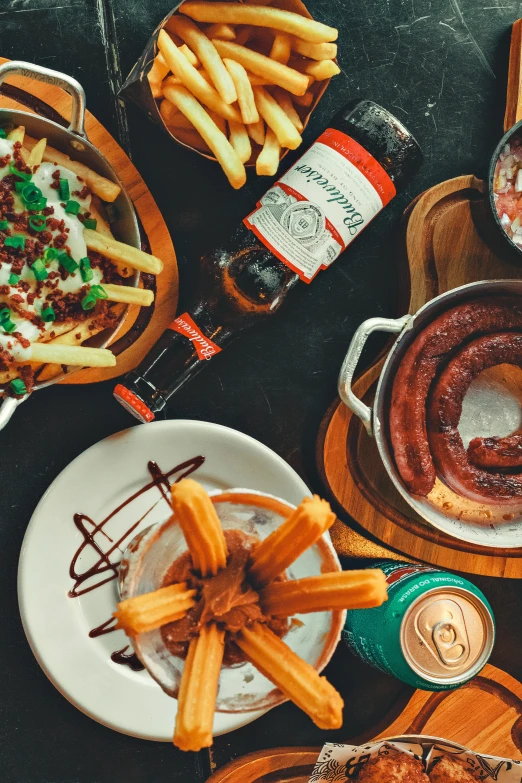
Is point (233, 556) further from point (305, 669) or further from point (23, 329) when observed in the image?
point (23, 329)

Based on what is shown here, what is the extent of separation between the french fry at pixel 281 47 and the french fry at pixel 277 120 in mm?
88

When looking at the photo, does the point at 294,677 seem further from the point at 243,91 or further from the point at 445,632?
the point at 243,91

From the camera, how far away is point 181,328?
6.18ft

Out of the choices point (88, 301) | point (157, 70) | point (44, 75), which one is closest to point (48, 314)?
point (88, 301)

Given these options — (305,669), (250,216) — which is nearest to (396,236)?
(250,216)

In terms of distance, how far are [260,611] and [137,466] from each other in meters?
0.72

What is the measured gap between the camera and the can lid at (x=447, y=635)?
171 centimetres

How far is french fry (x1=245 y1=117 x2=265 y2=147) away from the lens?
5.84 ft

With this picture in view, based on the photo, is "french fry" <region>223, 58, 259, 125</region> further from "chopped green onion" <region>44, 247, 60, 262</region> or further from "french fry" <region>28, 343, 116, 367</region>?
"french fry" <region>28, 343, 116, 367</region>

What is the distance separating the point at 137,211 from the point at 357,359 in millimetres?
774

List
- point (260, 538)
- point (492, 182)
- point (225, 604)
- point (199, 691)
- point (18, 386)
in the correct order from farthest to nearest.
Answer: point (492, 182)
point (18, 386)
point (260, 538)
point (225, 604)
point (199, 691)

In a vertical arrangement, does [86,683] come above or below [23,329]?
below

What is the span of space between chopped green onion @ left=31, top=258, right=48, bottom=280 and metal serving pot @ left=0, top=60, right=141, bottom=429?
0.22 m

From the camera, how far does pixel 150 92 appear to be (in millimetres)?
1692
